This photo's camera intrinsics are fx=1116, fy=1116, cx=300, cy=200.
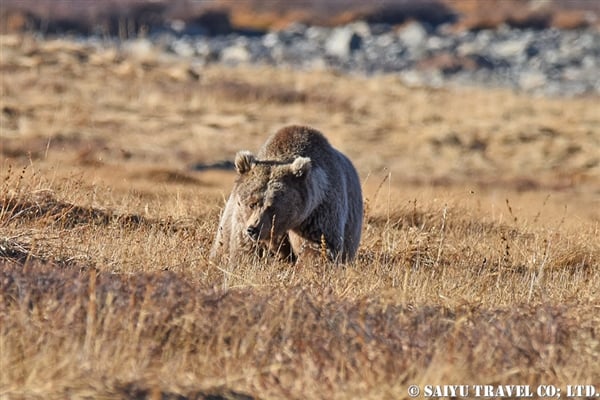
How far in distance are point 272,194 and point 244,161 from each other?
1.26ft

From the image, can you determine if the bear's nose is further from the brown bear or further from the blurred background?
the blurred background

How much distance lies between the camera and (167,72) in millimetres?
32688

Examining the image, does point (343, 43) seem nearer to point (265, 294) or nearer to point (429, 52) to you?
point (429, 52)

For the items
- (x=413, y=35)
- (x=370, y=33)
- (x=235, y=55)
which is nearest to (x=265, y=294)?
(x=235, y=55)

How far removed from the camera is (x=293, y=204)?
8984mm

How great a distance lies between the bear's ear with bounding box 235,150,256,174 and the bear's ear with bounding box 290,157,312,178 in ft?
1.15

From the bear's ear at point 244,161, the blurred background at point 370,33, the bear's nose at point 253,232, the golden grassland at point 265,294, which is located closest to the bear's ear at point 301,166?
the bear's ear at point 244,161

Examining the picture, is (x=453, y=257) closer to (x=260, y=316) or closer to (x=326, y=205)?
(x=326, y=205)

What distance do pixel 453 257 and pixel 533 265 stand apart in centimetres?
80

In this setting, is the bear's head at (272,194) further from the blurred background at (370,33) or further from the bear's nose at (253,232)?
the blurred background at (370,33)

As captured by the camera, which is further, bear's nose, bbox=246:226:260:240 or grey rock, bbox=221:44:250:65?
grey rock, bbox=221:44:250:65

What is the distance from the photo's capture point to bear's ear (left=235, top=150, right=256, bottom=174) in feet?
29.5

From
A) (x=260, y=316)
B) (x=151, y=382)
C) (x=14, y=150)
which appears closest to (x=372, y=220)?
(x=260, y=316)

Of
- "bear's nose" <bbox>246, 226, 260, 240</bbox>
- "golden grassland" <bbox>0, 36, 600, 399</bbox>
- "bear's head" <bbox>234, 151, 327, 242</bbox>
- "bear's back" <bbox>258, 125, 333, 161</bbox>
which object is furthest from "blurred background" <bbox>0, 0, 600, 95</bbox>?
"bear's nose" <bbox>246, 226, 260, 240</bbox>
